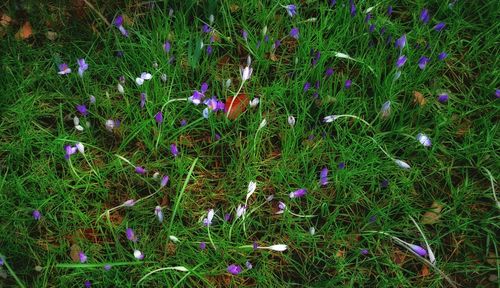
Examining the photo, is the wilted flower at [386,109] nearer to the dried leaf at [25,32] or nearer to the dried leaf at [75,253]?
the dried leaf at [75,253]

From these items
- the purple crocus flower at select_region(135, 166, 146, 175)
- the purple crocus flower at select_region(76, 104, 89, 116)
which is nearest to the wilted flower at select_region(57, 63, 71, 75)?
the purple crocus flower at select_region(76, 104, 89, 116)

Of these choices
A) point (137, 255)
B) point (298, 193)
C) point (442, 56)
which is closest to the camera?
point (137, 255)

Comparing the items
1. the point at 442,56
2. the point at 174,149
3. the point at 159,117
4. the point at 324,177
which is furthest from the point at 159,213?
the point at 442,56

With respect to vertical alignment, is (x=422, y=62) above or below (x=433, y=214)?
above

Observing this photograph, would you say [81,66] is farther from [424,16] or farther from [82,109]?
[424,16]

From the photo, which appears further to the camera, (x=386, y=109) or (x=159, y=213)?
(x=386, y=109)

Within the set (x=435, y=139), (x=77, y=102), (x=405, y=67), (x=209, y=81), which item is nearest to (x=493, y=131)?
(x=435, y=139)
